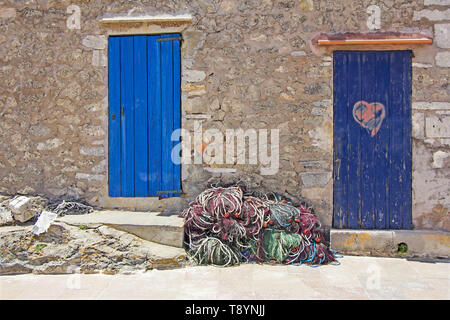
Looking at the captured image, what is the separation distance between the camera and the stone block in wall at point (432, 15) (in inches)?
172

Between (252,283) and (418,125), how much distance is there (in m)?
2.83

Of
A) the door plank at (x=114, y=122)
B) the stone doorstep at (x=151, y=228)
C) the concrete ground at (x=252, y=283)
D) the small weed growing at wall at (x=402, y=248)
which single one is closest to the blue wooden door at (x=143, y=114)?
the door plank at (x=114, y=122)

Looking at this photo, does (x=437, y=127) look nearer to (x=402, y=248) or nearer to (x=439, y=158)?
(x=439, y=158)

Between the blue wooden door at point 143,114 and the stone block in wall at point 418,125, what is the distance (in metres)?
2.89

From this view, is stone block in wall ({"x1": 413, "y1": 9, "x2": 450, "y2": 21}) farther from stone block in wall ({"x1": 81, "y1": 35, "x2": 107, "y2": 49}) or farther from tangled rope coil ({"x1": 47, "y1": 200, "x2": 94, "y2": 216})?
tangled rope coil ({"x1": 47, "y1": 200, "x2": 94, "y2": 216})

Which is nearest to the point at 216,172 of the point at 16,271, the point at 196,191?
the point at 196,191

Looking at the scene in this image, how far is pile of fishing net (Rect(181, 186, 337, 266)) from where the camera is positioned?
155 inches

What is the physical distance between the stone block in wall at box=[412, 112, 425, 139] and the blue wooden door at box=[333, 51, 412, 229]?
6cm

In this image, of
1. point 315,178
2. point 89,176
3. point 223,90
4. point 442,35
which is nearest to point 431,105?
point 442,35

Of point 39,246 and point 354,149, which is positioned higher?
point 354,149

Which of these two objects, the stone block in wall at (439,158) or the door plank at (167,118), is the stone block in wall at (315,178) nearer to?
the stone block in wall at (439,158)

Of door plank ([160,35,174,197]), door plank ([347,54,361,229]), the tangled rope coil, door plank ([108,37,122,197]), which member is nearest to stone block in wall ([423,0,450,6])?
door plank ([347,54,361,229])

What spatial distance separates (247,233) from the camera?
13.1 feet
